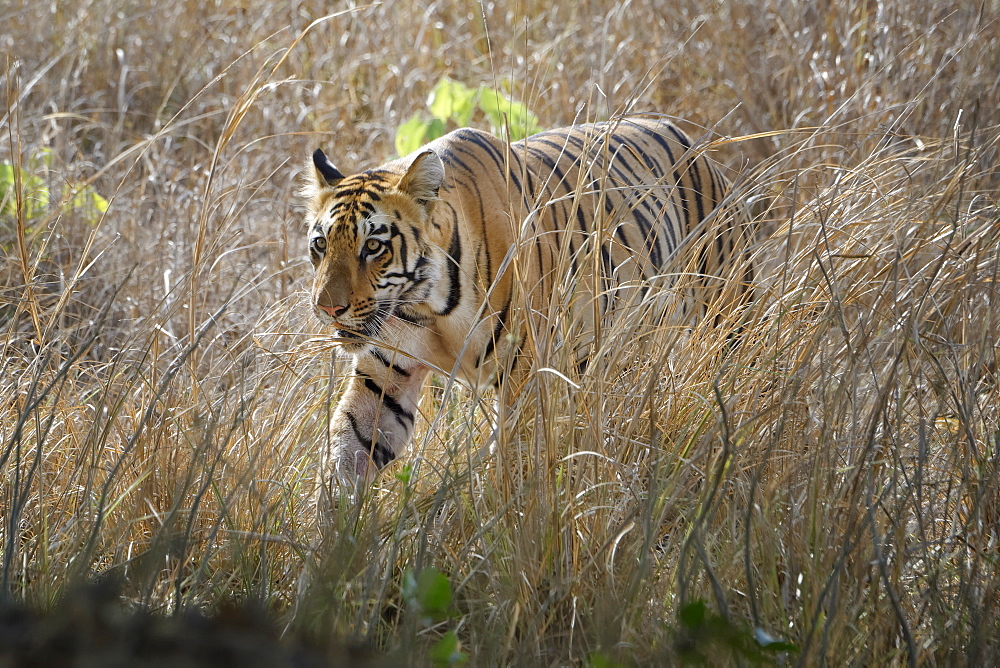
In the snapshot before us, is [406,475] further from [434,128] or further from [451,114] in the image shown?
[451,114]

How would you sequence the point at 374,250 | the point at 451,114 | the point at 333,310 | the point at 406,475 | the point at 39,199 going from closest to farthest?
the point at 406,475 → the point at 333,310 → the point at 374,250 → the point at 39,199 → the point at 451,114

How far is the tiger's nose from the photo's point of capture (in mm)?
2879

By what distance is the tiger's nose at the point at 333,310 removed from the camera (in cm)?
288

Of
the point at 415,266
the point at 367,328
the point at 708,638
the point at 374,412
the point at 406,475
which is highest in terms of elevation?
the point at 415,266

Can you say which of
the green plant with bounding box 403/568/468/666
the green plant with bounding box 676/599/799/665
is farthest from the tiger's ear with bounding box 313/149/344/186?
the green plant with bounding box 676/599/799/665

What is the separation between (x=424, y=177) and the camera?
301 centimetres

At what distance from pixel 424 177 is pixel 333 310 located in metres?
0.49

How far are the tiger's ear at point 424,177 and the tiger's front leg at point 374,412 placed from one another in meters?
0.50

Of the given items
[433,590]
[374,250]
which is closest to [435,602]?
[433,590]

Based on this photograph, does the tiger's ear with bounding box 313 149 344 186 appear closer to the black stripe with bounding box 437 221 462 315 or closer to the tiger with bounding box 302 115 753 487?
the tiger with bounding box 302 115 753 487

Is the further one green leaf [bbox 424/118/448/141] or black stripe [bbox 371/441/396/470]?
green leaf [bbox 424/118/448/141]

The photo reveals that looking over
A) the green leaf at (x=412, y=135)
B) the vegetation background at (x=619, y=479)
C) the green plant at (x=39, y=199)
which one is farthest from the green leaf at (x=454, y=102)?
the green plant at (x=39, y=199)

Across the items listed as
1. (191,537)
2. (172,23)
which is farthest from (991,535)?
(172,23)

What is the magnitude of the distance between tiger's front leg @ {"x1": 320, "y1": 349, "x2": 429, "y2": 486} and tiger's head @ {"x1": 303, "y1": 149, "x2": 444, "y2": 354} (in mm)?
151
